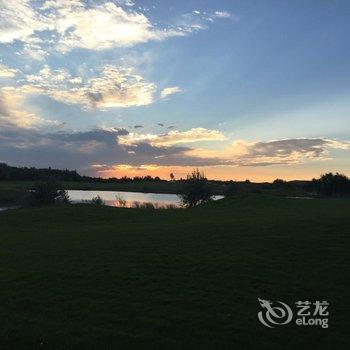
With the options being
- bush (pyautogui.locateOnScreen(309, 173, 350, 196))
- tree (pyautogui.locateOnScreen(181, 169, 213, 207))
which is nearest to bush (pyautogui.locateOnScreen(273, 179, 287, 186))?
bush (pyautogui.locateOnScreen(309, 173, 350, 196))

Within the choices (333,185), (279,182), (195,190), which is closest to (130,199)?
(195,190)

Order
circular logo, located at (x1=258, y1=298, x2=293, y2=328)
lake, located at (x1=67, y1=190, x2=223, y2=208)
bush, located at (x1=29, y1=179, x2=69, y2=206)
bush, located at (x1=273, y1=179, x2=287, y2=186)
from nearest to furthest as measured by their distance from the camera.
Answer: circular logo, located at (x1=258, y1=298, x2=293, y2=328), bush, located at (x1=29, y1=179, x2=69, y2=206), lake, located at (x1=67, y1=190, x2=223, y2=208), bush, located at (x1=273, y1=179, x2=287, y2=186)

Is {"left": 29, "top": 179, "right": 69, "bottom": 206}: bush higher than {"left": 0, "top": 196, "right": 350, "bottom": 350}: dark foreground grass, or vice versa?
{"left": 29, "top": 179, "right": 69, "bottom": 206}: bush

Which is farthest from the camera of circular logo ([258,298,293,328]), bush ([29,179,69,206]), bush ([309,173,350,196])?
bush ([309,173,350,196])

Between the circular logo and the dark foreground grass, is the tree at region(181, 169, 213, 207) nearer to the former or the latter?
the dark foreground grass

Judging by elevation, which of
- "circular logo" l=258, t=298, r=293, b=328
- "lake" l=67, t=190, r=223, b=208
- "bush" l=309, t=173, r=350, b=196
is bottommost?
"circular logo" l=258, t=298, r=293, b=328

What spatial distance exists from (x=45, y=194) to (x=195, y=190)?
22.6 m

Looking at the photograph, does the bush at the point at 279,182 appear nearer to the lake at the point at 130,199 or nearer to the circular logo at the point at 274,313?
the lake at the point at 130,199

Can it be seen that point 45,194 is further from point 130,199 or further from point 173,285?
point 173,285

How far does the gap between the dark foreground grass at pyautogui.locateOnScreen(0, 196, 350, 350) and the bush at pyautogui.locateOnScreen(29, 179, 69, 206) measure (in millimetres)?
33771

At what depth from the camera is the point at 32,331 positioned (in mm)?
11719

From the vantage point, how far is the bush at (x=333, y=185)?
8712 centimetres

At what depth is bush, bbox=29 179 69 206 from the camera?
60556 mm

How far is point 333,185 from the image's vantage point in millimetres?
88750
